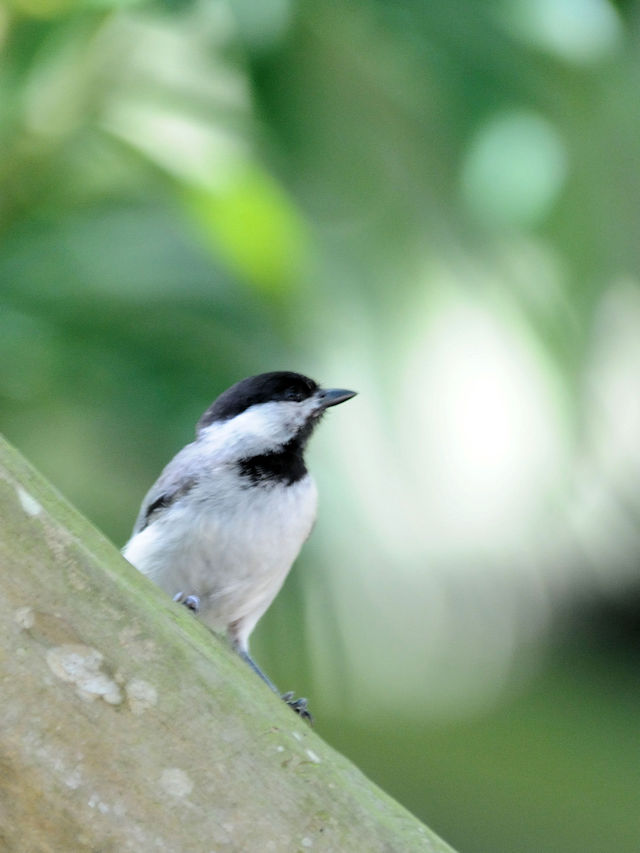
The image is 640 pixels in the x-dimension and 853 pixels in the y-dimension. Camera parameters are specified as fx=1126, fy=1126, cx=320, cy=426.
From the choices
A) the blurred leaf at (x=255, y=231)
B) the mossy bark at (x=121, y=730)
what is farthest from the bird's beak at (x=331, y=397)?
the mossy bark at (x=121, y=730)

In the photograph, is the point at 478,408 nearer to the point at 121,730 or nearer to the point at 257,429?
the point at 257,429

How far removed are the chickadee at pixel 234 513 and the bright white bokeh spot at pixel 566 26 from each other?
1612 millimetres

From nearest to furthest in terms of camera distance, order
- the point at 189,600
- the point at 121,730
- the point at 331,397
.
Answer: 1. the point at 121,730
2. the point at 189,600
3. the point at 331,397

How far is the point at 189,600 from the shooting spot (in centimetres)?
205

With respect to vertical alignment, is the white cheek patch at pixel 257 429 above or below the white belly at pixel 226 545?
above

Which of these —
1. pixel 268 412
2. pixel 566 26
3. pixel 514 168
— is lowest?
pixel 268 412

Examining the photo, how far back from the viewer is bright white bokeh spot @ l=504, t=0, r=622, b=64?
3.31m

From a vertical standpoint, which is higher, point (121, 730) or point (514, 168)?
point (514, 168)

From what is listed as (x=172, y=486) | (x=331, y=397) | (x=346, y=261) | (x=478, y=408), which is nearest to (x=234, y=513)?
(x=172, y=486)

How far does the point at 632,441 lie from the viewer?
4.26 m

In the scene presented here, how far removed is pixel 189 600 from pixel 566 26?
2180 mm

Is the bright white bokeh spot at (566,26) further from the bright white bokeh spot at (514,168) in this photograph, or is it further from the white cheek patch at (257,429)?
the white cheek patch at (257,429)

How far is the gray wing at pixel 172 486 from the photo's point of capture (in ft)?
7.34

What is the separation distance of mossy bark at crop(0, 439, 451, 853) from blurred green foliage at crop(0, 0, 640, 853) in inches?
81.0
